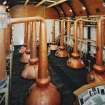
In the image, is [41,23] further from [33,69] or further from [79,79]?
[79,79]

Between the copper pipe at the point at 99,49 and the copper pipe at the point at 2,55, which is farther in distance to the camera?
the copper pipe at the point at 99,49

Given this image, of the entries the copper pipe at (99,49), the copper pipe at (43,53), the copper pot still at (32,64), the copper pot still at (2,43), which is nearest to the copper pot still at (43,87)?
the copper pipe at (43,53)

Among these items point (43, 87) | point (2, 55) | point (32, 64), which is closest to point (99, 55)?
point (43, 87)

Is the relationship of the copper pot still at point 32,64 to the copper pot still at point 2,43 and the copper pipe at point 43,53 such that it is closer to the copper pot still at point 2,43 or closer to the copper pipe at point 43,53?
the copper pipe at point 43,53

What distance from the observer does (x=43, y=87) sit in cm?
142

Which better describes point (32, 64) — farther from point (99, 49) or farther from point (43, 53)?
point (43, 53)

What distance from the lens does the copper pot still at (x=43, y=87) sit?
1.19 meters

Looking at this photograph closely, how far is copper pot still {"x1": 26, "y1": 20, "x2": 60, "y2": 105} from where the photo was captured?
3.92 ft

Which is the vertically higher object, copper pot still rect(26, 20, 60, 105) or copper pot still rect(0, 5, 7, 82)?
copper pot still rect(0, 5, 7, 82)

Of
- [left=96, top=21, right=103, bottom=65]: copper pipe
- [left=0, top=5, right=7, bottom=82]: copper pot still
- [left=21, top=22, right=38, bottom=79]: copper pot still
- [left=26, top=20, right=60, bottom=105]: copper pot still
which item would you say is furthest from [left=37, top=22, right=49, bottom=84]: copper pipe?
[left=21, top=22, right=38, bottom=79]: copper pot still

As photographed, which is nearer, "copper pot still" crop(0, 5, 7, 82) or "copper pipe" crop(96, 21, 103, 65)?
"copper pot still" crop(0, 5, 7, 82)

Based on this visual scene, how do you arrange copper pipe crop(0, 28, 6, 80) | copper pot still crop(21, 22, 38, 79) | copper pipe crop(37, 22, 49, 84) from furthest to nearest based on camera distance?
copper pot still crop(21, 22, 38, 79) → copper pipe crop(37, 22, 49, 84) → copper pipe crop(0, 28, 6, 80)

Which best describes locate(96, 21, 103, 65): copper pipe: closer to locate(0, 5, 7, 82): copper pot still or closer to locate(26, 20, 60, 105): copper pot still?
locate(26, 20, 60, 105): copper pot still

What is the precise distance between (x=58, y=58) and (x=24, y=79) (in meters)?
3.04
